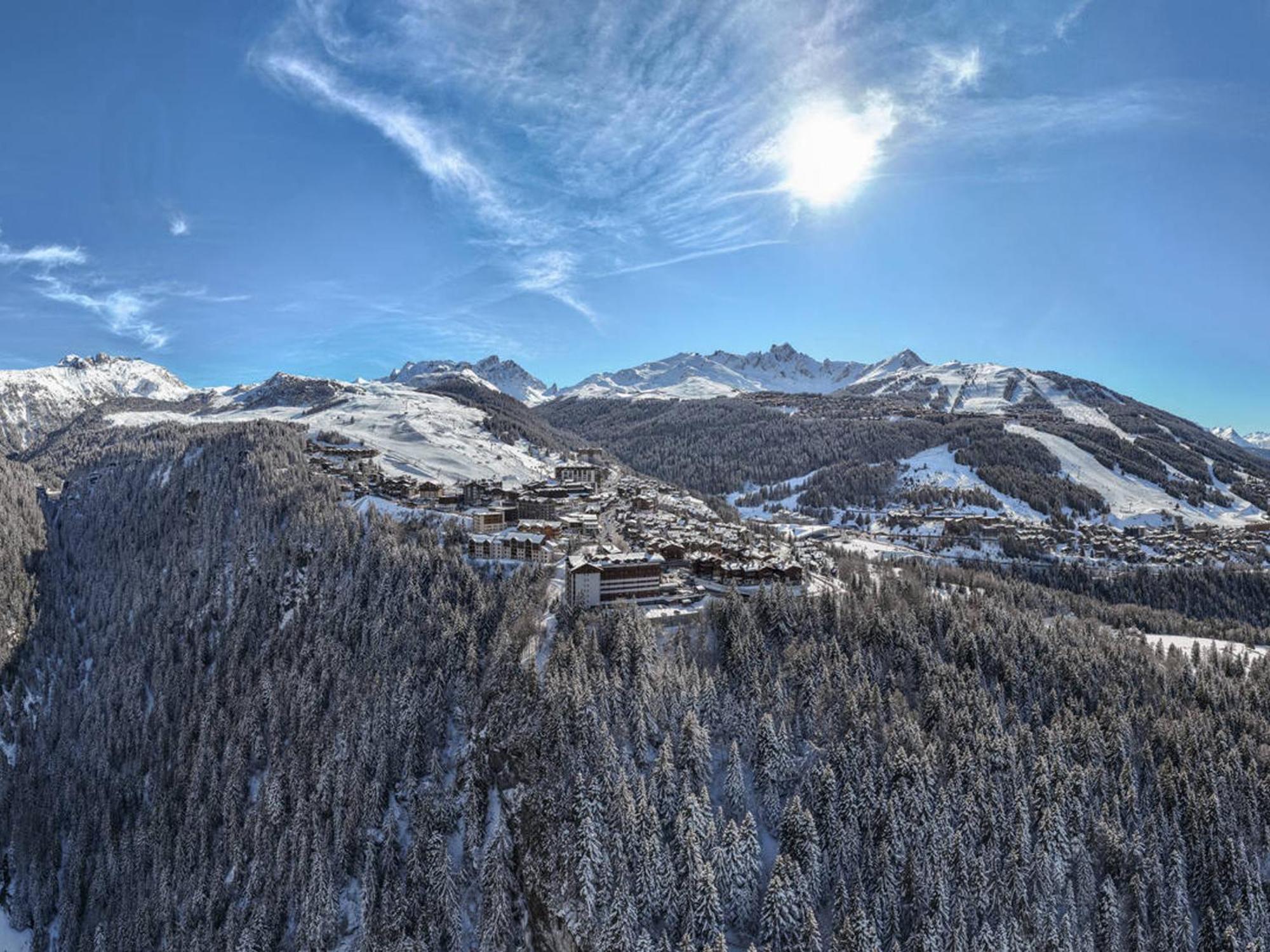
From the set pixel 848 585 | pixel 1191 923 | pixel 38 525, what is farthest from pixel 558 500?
pixel 38 525

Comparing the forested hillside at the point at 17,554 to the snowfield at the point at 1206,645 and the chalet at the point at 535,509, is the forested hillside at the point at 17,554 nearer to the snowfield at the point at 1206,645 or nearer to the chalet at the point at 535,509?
the chalet at the point at 535,509

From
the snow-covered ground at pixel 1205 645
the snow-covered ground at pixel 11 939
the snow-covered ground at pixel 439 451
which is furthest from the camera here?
the snow-covered ground at pixel 439 451

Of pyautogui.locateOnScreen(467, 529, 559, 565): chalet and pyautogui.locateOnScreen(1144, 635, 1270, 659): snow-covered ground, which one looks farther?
pyautogui.locateOnScreen(1144, 635, 1270, 659): snow-covered ground

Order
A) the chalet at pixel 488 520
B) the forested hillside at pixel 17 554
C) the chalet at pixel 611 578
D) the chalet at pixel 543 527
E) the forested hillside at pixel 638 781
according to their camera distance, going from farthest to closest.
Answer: the forested hillside at pixel 17 554 < the chalet at pixel 488 520 < the chalet at pixel 543 527 < the chalet at pixel 611 578 < the forested hillside at pixel 638 781

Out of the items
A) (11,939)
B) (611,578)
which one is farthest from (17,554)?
(611,578)

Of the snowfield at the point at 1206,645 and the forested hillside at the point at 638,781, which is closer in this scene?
the forested hillside at the point at 638,781

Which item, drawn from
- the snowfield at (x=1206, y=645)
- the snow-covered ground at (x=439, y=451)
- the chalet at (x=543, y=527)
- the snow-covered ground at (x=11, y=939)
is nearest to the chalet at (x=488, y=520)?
the chalet at (x=543, y=527)

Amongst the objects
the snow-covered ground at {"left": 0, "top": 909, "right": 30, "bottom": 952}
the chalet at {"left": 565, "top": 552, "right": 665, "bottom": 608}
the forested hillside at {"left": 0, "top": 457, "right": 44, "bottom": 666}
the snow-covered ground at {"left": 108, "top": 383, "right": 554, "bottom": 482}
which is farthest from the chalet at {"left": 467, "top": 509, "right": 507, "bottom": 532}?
the forested hillside at {"left": 0, "top": 457, "right": 44, "bottom": 666}

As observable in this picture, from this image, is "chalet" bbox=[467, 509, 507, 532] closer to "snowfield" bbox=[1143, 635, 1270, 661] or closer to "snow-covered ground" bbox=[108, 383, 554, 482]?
"snow-covered ground" bbox=[108, 383, 554, 482]

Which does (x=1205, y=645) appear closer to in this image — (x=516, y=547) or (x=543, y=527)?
(x=543, y=527)
